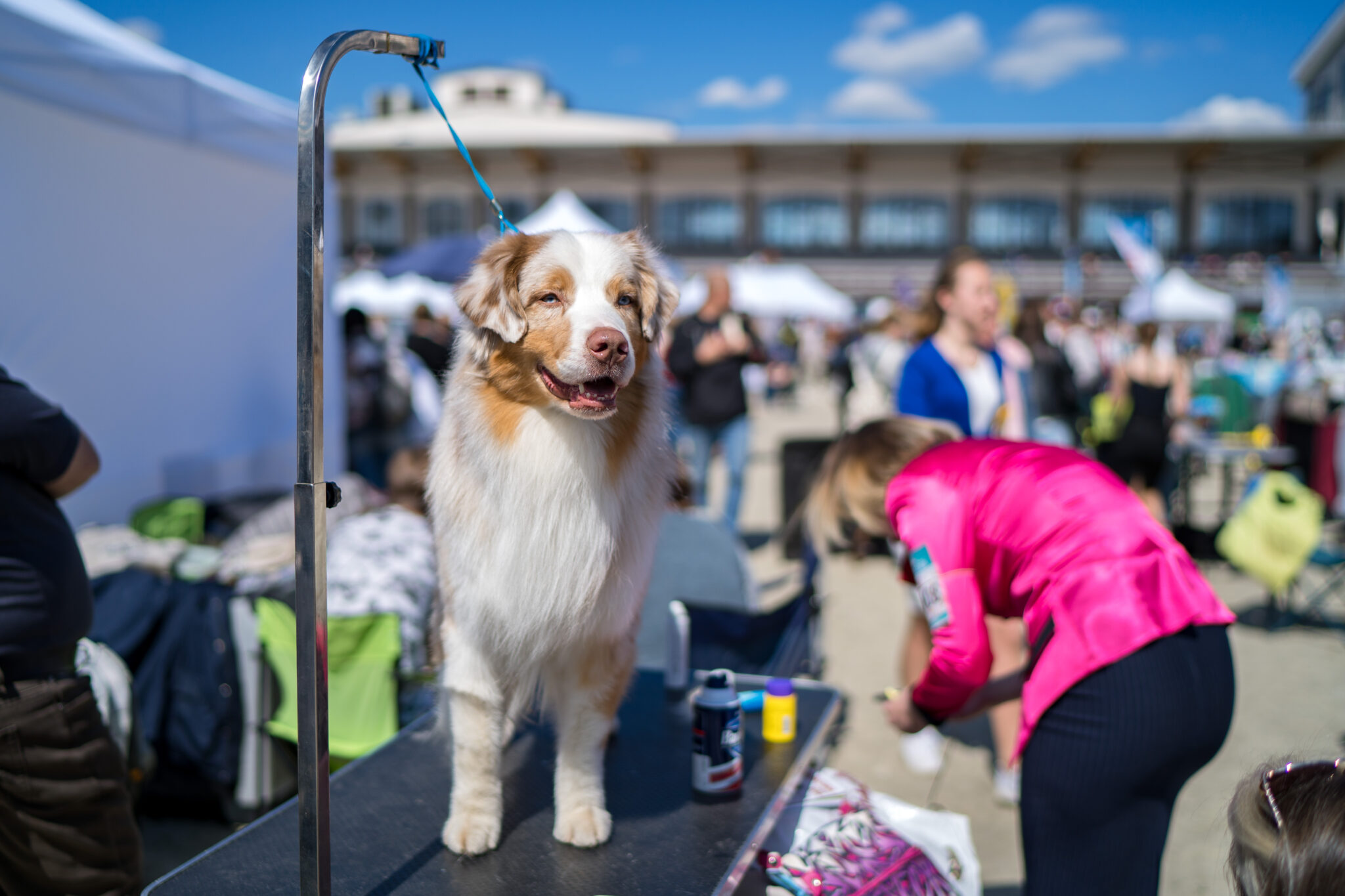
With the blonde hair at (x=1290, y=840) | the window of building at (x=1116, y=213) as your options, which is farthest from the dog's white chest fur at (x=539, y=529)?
the window of building at (x=1116, y=213)

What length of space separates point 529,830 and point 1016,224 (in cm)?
3421

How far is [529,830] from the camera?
1980 mm

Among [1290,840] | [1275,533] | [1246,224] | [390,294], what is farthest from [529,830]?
[1246,224]

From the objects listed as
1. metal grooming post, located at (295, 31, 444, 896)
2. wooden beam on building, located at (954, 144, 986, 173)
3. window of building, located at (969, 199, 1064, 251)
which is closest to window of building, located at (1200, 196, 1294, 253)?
window of building, located at (969, 199, 1064, 251)

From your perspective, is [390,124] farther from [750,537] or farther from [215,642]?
[215,642]

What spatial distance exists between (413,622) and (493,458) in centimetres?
182

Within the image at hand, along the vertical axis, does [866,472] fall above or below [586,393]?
below

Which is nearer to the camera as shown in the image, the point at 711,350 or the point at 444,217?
the point at 711,350

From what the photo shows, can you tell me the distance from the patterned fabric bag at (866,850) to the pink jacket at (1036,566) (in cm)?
32

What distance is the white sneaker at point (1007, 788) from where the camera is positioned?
3.59m

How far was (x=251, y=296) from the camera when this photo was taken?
6.19 m

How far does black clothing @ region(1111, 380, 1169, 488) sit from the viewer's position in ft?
23.7

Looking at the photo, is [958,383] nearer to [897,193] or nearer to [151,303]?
[151,303]

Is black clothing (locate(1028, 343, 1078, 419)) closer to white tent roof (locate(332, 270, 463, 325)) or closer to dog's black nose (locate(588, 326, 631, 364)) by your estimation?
dog's black nose (locate(588, 326, 631, 364))
